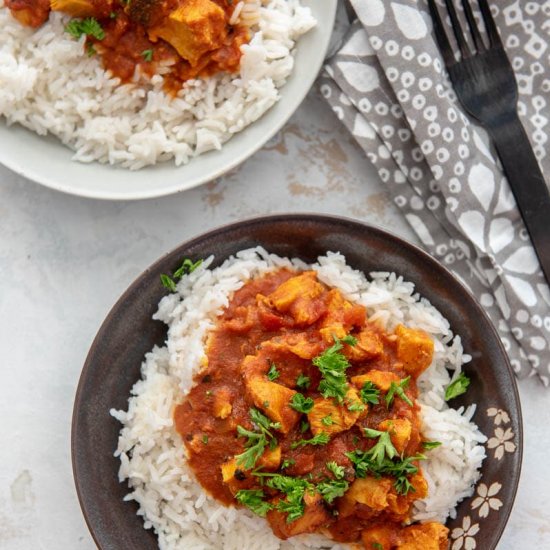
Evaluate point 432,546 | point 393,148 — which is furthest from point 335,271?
point 432,546

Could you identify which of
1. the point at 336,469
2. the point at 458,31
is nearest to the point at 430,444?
the point at 336,469

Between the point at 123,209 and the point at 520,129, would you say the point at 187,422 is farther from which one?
the point at 520,129

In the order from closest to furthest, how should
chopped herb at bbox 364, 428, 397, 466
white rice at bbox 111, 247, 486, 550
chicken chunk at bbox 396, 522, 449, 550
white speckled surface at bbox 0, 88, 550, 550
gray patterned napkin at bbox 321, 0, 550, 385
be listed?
chopped herb at bbox 364, 428, 397, 466, chicken chunk at bbox 396, 522, 449, 550, white rice at bbox 111, 247, 486, 550, gray patterned napkin at bbox 321, 0, 550, 385, white speckled surface at bbox 0, 88, 550, 550

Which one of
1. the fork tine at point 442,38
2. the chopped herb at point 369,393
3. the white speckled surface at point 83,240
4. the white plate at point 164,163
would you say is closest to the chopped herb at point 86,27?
the white plate at point 164,163

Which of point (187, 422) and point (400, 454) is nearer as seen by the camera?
point (400, 454)

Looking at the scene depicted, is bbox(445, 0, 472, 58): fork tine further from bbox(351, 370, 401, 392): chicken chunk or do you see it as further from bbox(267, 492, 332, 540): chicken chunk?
bbox(267, 492, 332, 540): chicken chunk

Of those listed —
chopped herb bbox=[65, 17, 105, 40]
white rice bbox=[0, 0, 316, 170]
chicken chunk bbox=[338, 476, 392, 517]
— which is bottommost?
chicken chunk bbox=[338, 476, 392, 517]

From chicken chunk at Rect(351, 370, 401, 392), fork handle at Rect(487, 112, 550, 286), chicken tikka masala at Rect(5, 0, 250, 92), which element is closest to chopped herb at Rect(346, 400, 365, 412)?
chicken chunk at Rect(351, 370, 401, 392)
